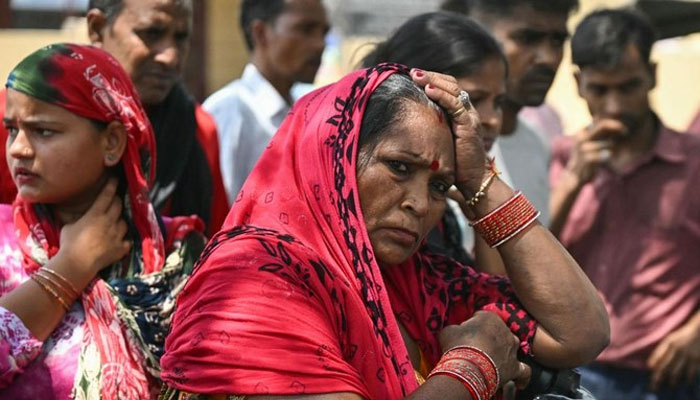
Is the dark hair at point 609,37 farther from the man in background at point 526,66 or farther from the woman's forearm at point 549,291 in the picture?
the woman's forearm at point 549,291

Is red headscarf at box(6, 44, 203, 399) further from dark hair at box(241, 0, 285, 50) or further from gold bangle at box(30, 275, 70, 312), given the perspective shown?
dark hair at box(241, 0, 285, 50)

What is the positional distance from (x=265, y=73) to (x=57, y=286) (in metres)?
2.93

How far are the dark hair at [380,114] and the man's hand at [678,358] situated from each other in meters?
3.01

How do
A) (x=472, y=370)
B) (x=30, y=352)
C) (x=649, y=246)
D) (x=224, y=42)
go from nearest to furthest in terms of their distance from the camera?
(x=472, y=370) → (x=30, y=352) → (x=649, y=246) → (x=224, y=42)

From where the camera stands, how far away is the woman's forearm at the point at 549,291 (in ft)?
10.3

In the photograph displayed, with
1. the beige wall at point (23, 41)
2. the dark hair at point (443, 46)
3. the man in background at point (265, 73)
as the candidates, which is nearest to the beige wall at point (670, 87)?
the beige wall at point (23, 41)

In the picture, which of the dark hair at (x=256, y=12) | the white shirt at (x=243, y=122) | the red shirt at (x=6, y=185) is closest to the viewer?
the red shirt at (x=6, y=185)

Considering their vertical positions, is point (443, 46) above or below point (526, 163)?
above

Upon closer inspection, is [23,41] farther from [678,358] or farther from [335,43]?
[678,358]

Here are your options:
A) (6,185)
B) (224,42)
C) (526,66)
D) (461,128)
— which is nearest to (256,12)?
(526,66)

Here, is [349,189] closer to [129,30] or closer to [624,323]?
[129,30]

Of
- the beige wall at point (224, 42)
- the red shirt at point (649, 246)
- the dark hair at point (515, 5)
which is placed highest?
the dark hair at point (515, 5)

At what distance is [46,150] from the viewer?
3.37 metres

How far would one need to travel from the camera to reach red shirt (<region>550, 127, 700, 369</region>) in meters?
5.65
